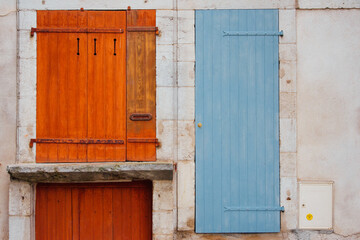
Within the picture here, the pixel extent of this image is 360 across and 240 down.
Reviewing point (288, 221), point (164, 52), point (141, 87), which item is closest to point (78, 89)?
point (141, 87)

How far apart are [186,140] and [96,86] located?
4.31 ft

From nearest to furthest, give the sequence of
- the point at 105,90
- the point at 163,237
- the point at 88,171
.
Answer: the point at 88,171 → the point at 163,237 → the point at 105,90

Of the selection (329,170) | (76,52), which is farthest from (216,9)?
(329,170)

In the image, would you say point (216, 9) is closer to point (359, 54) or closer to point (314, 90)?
point (314, 90)

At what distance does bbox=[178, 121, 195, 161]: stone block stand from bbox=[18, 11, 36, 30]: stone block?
226cm

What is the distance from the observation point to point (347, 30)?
12.8ft

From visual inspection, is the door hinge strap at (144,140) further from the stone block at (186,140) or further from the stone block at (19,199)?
the stone block at (19,199)

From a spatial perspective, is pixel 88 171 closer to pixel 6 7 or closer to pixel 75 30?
pixel 75 30

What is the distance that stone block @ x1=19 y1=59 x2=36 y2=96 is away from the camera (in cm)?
385

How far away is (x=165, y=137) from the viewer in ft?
12.7

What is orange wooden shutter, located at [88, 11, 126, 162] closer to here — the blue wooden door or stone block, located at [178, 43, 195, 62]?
stone block, located at [178, 43, 195, 62]

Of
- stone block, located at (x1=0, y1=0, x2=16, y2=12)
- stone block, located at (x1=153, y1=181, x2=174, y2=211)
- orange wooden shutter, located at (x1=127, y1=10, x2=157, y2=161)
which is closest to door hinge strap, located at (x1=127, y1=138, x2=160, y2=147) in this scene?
orange wooden shutter, located at (x1=127, y1=10, x2=157, y2=161)

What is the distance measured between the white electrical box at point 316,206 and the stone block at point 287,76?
3.99 feet

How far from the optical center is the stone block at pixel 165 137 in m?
3.87
